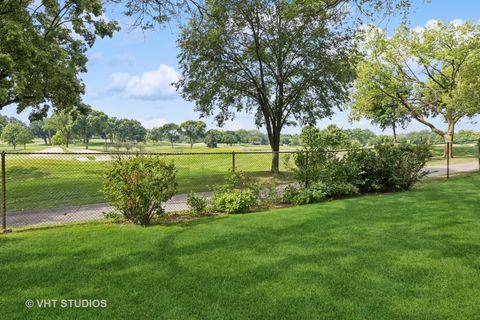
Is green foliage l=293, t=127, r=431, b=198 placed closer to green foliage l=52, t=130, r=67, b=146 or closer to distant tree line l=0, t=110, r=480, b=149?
distant tree line l=0, t=110, r=480, b=149

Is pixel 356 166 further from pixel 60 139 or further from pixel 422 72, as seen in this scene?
pixel 60 139

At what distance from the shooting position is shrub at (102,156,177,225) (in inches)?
279

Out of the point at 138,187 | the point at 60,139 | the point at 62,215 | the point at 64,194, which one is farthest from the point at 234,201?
the point at 60,139

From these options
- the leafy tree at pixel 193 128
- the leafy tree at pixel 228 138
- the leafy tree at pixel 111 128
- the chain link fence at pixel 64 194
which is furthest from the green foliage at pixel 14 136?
the chain link fence at pixel 64 194

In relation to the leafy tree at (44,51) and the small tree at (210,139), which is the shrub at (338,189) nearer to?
the leafy tree at (44,51)

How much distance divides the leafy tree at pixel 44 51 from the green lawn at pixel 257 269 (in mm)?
8996

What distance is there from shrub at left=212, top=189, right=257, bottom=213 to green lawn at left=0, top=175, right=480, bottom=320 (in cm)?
143

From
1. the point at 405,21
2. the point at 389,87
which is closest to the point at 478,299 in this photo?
Answer: the point at 405,21

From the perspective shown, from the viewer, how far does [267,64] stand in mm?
20594

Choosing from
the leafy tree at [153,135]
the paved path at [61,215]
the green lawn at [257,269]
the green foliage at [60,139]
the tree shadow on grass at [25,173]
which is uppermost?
the leafy tree at [153,135]

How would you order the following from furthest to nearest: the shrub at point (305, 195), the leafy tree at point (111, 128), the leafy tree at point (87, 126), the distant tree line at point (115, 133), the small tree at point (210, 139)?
1. the leafy tree at point (111, 128)
2. the small tree at point (210, 139)
3. the leafy tree at point (87, 126)
4. the distant tree line at point (115, 133)
5. the shrub at point (305, 195)

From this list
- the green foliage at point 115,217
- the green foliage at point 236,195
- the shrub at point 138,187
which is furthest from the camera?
the green foliage at point 236,195

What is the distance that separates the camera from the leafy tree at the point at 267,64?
1873cm

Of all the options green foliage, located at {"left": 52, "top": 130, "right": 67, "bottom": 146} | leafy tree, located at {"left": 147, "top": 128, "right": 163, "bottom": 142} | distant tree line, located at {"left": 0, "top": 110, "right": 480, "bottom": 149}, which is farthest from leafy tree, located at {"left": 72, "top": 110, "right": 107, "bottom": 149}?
leafy tree, located at {"left": 147, "top": 128, "right": 163, "bottom": 142}
